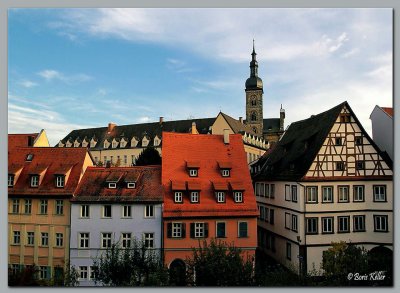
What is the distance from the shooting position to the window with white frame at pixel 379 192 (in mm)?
14991

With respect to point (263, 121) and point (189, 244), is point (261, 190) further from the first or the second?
point (263, 121)

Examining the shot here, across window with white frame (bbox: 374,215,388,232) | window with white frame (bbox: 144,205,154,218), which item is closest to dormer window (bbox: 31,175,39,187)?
window with white frame (bbox: 144,205,154,218)

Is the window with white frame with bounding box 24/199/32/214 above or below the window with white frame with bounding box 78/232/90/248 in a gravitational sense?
above

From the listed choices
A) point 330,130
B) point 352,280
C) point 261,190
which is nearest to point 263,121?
point 261,190

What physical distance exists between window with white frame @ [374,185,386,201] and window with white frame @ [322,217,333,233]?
195 centimetres

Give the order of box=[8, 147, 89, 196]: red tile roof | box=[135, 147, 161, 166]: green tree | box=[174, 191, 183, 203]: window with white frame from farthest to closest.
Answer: box=[135, 147, 161, 166]: green tree → box=[8, 147, 89, 196]: red tile roof → box=[174, 191, 183, 203]: window with white frame

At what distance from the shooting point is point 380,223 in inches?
573

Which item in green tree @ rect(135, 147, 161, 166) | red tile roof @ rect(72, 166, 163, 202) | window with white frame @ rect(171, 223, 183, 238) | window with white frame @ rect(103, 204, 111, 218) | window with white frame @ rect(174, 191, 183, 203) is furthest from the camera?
green tree @ rect(135, 147, 161, 166)

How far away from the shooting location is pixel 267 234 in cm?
2033

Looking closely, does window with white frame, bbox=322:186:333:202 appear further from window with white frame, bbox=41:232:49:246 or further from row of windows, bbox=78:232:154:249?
window with white frame, bbox=41:232:49:246

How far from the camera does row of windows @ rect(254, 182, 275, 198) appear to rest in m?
19.6

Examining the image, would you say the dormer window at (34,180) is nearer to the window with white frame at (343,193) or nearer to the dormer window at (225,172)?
the dormer window at (225,172)

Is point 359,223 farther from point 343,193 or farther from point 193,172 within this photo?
point 193,172

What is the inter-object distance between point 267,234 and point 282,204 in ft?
10.2
